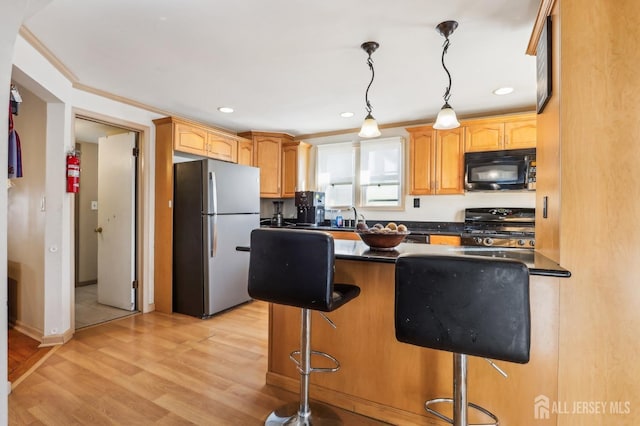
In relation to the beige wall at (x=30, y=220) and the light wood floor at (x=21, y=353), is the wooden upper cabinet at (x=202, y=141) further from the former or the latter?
the light wood floor at (x=21, y=353)

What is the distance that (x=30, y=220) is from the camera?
9.47 feet

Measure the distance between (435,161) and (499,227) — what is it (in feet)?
3.53

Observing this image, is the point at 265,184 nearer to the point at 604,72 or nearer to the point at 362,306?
the point at 362,306

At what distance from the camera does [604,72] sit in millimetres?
1295

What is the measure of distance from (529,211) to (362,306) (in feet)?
9.35

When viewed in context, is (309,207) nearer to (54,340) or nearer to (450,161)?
(450,161)

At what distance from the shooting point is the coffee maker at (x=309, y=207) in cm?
442

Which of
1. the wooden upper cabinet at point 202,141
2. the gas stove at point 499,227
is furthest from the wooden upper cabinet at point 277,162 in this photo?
the gas stove at point 499,227

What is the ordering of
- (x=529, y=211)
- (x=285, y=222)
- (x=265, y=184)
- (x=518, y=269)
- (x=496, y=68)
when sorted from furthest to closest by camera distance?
(x=285, y=222) → (x=265, y=184) → (x=529, y=211) → (x=496, y=68) → (x=518, y=269)

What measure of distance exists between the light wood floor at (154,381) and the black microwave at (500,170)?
2.87 meters

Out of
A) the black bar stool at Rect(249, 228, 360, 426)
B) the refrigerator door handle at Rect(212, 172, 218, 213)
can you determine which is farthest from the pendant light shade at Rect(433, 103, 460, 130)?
the refrigerator door handle at Rect(212, 172, 218, 213)

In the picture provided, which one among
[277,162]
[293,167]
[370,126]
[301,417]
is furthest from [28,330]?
[370,126]

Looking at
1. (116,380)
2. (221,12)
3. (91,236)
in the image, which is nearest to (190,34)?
(221,12)

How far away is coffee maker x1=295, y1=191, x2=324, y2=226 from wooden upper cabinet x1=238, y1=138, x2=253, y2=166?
88cm
